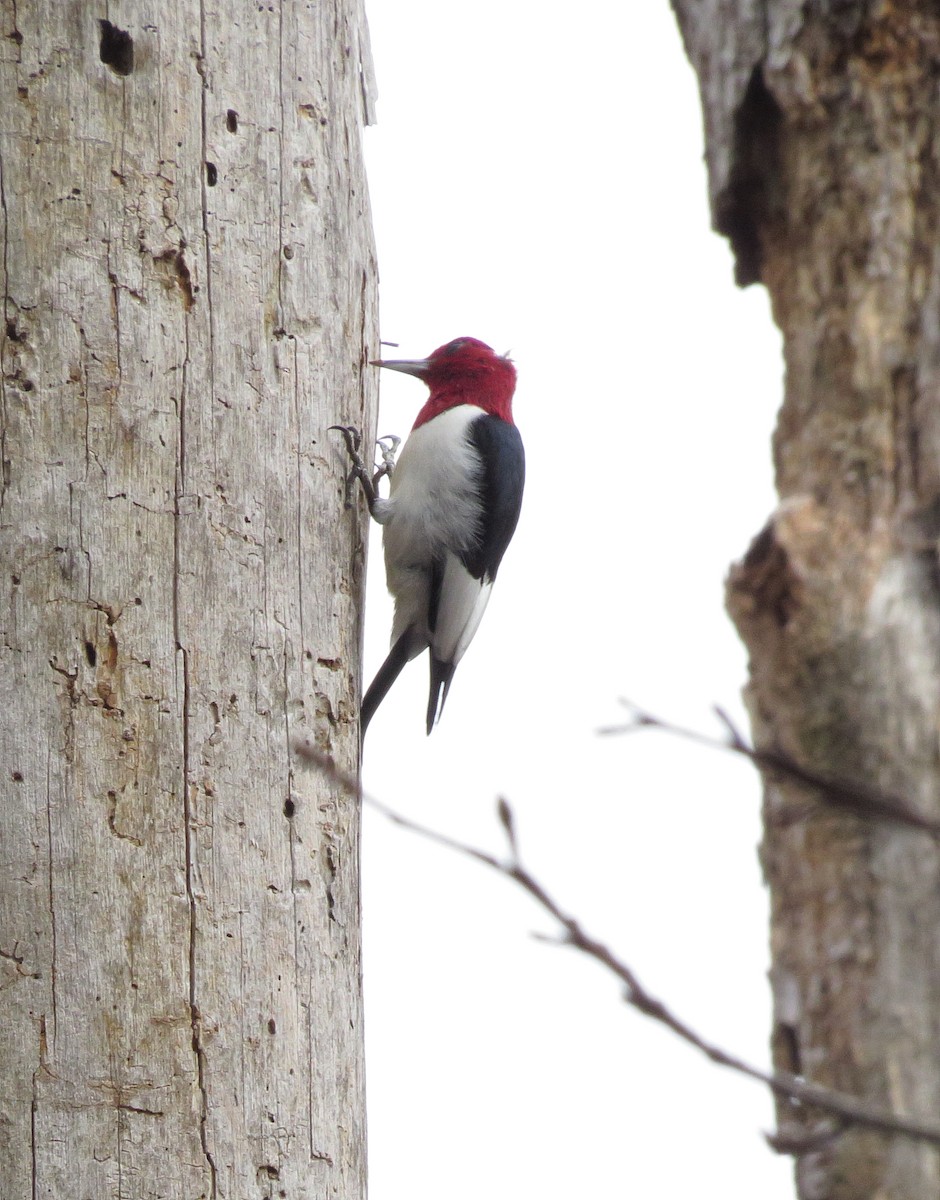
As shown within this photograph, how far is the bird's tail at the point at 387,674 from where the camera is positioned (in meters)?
3.99

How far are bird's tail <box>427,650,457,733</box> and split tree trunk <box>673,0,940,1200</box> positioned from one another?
3026 millimetres

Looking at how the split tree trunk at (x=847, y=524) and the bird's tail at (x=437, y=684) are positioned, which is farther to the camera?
the bird's tail at (x=437, y=684)

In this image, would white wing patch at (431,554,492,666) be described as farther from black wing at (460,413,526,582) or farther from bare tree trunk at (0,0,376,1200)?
bare tree trunk at (0,0,376,1200)

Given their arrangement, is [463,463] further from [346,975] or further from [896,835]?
[896,835]

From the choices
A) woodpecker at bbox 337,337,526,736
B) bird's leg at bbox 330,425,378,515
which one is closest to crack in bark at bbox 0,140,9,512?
bird's leg at bbox 330,425,378,515

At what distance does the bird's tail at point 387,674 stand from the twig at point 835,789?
9.66 ft

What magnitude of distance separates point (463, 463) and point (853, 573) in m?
3.26

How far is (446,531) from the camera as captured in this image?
165 inches

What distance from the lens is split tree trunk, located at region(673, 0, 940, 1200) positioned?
0.96 meters

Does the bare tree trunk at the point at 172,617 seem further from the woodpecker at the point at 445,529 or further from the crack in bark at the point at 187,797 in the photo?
the woodpecker at the point at 445,529

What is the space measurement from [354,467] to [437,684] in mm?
1161

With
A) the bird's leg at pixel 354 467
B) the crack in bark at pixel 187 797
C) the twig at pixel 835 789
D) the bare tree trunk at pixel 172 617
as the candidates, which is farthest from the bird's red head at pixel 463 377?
the twig at pixel 835 789

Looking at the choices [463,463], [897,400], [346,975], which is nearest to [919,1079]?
[897,400]

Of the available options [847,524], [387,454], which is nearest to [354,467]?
[387,454]
